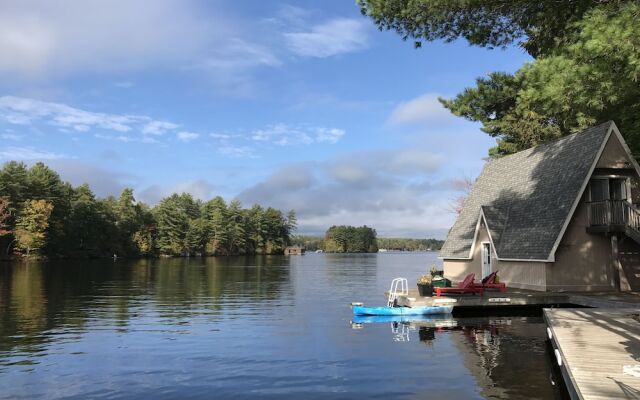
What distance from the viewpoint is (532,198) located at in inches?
1144

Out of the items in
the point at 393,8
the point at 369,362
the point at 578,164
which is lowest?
the point at 369,362

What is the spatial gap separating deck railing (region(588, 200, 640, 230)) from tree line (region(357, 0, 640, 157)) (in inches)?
183

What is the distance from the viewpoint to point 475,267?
31.8 metres

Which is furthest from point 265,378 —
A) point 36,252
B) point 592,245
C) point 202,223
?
point 202,223

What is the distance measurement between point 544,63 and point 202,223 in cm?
13315

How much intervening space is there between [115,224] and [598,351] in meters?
115

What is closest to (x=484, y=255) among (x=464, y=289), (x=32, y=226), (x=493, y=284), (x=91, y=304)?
(x=493, y=284)

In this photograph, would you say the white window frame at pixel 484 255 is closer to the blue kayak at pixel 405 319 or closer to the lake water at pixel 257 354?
the lake water at pixel 257 354

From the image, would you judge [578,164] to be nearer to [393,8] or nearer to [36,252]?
[393,8]

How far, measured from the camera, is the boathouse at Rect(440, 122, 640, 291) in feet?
82.1

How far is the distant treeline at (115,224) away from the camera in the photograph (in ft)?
277

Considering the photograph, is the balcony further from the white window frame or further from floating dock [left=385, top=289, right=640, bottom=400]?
the white window frame

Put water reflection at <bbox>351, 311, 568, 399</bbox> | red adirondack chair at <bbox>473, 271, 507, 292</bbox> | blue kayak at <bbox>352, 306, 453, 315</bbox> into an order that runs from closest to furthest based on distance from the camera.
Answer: water reflection at <bbox>351, 311, 568, 399</bbox> < blue kayak at <bbox>352, 306, 453, 315</bbox> < red adirondack chair at <bbox>473, 271, 507, 292</bbox>

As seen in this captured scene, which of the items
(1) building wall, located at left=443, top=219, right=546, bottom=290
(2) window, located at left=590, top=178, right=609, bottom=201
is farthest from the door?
(2) window, located at left=590, top=178, right=609, bottom=201
